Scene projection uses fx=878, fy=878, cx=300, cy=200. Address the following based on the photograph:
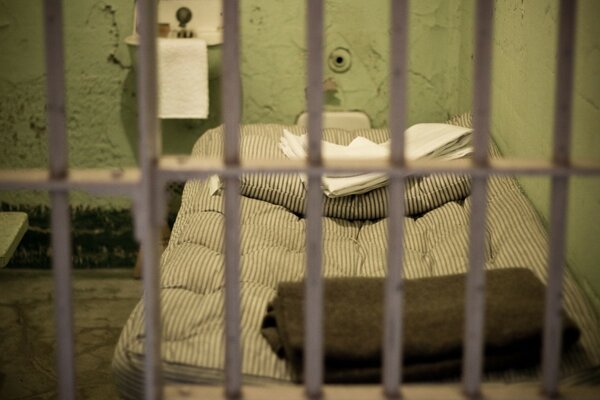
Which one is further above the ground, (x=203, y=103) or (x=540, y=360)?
(x=203, y=103)

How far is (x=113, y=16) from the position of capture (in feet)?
12.9

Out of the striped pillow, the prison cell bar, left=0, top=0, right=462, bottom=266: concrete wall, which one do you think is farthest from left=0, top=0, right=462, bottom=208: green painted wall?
the prison cell bar

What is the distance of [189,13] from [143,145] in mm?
2523

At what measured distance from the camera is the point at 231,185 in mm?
1521

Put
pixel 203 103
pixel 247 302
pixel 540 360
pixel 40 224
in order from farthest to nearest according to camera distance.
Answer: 1. pixel 40 224
2. pixel 203 103
3. pixel 247 302
4. pixel 540 360

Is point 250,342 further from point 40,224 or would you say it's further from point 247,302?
point 40,224

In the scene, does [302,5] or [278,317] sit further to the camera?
[302,5]

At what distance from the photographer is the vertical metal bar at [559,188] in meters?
1.50

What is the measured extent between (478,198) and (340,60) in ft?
8.32

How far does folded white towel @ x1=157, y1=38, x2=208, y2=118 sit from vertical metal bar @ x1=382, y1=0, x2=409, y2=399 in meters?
2.26

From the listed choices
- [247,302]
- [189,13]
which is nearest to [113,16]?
[189,13]

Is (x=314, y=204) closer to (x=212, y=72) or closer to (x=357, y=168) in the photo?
(x=357, y=168)

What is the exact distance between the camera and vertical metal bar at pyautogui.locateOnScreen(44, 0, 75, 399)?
147 centimetres

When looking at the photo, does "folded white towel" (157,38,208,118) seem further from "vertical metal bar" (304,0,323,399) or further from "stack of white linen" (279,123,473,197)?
"vertical metal bar" (304,0,323,399)
